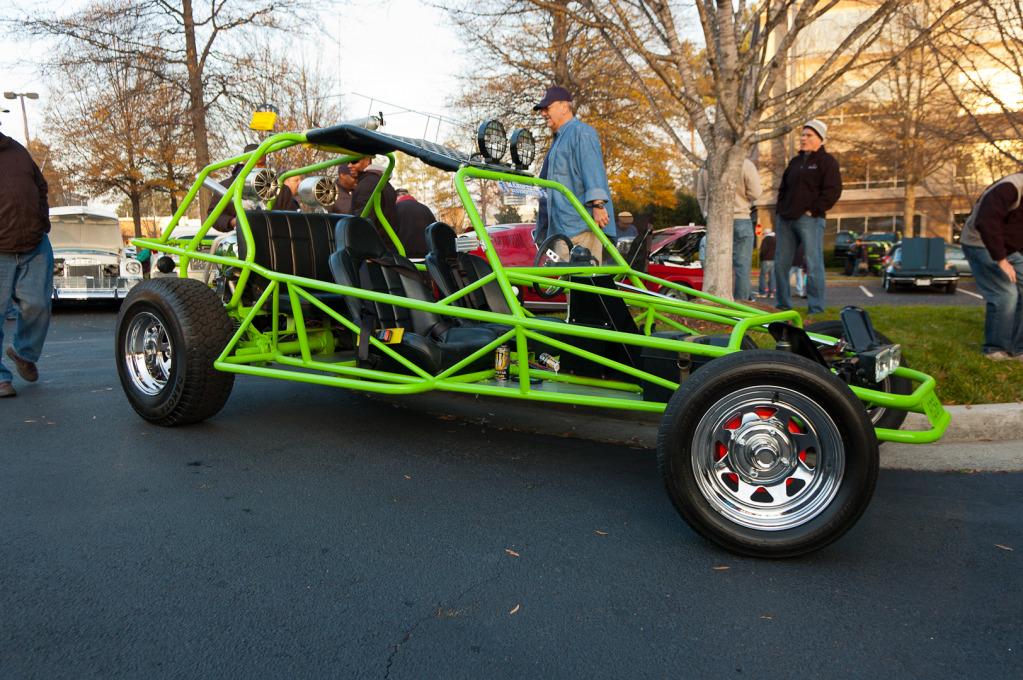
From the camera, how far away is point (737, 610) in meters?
2.61

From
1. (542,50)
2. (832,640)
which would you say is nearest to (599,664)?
(832,640)

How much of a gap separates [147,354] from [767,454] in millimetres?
3747

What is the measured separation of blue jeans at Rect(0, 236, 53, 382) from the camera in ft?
19.3

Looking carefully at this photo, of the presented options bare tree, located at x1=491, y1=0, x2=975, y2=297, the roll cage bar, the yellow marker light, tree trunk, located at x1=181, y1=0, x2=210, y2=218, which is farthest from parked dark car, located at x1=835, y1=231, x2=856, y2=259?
the roll cage bar

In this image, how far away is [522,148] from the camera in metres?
4.59

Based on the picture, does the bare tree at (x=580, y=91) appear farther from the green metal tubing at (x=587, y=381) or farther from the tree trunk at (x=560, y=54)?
the green metal tubing at (x=587, y=381)

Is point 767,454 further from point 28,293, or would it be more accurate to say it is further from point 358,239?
point 28,293

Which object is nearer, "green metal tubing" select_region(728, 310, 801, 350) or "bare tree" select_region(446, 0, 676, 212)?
"green metal tubing" select_region(728, 310, 801, 350)

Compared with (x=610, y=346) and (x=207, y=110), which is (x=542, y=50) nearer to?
(x=207, y=110)

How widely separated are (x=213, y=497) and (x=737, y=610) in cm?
231

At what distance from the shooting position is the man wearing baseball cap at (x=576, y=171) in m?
5.59

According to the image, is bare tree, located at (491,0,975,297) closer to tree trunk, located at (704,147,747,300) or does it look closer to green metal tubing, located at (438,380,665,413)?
tree trunk, located at (704,147,747,300)

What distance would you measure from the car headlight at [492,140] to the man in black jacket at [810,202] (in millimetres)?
3875

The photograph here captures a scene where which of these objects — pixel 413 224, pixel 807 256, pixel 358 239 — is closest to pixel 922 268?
pixel 807 256
